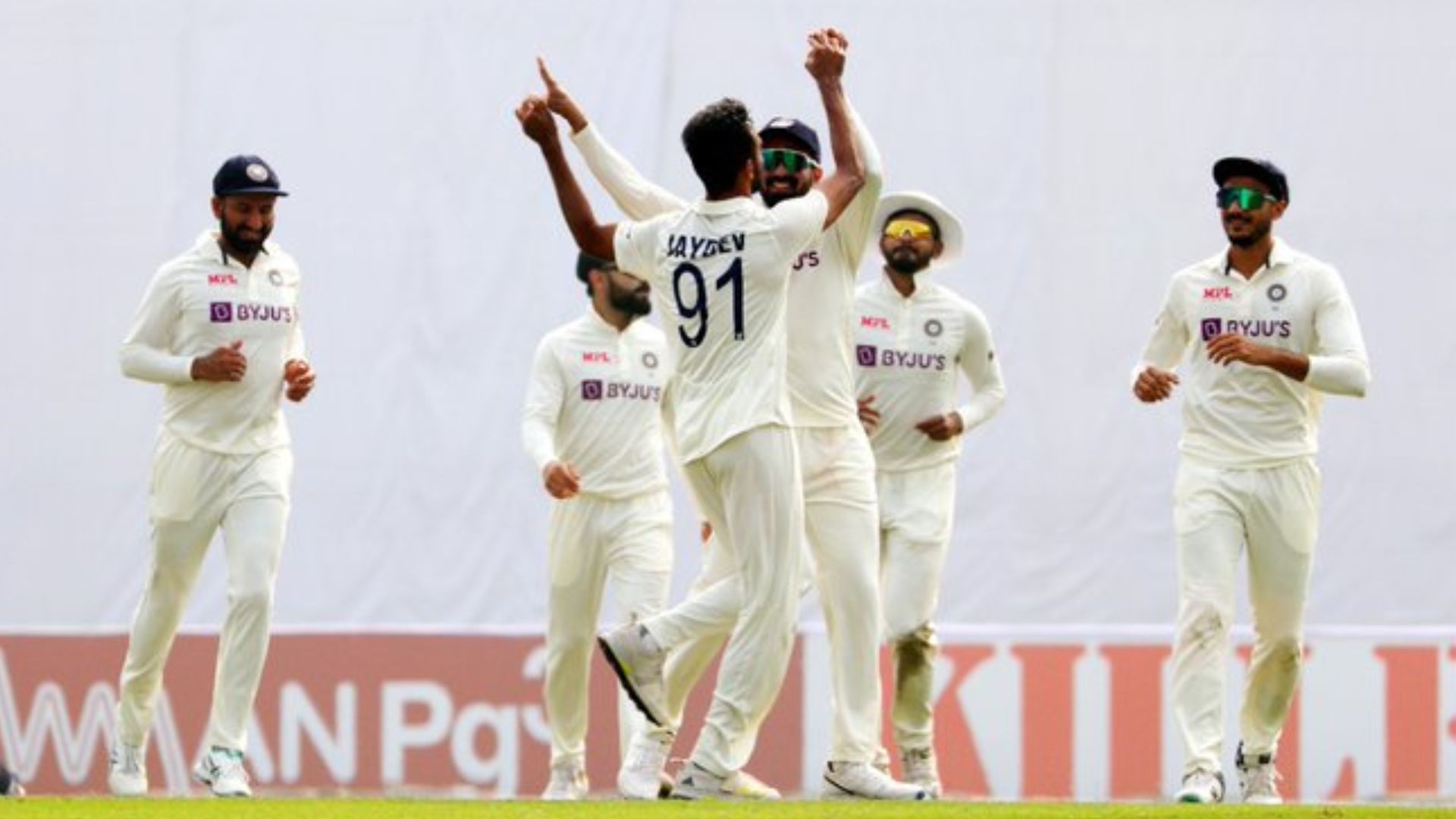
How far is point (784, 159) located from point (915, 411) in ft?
7.33

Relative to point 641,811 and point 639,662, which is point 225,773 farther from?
point 641,811

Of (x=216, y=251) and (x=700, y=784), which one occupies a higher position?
(x=216, y=251)

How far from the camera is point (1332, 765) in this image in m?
15.1

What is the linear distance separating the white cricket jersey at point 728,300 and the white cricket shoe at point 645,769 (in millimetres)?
1379

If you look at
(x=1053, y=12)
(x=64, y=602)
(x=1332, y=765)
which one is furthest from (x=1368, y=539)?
(x=64, y=602)

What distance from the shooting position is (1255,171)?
11.1 metres

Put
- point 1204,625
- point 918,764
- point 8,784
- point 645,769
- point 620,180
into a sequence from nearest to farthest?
point 620,180 → point 645,769 → point 1204,625 → point 918,764 → point 8,784

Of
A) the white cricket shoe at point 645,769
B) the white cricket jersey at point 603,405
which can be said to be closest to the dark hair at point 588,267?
the white cricket jersey at point 603,405

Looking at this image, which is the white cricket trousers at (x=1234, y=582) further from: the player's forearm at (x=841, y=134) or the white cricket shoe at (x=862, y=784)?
the player's forearm at (x=841, y=134)

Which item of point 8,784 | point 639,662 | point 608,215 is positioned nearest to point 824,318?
point 639,662

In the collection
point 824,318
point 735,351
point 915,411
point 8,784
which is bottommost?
point 8,784

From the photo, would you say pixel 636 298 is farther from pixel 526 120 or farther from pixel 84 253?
pixel 84 253

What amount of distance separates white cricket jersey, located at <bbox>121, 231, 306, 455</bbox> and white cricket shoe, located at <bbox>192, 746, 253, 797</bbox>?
3.13 ft

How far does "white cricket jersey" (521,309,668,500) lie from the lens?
1252 cm
